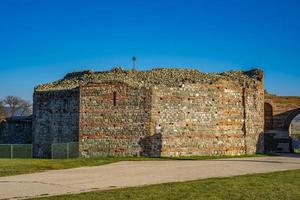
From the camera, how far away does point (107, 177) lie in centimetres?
1419

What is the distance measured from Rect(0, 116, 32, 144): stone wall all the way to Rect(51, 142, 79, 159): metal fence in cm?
475

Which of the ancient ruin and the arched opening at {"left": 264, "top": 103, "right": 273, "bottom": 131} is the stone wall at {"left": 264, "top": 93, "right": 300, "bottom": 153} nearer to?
the arched opening at {"left": 264, "top": 103, "right": 273, "bottom": 131}

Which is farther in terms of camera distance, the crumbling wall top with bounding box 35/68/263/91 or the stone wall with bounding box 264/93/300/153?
the stone wall with bounding box 264/93/300/153

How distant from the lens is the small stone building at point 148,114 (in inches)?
886

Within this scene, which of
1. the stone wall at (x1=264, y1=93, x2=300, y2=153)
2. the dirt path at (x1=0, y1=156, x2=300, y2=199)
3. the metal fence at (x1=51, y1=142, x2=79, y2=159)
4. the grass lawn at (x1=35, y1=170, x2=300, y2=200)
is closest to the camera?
the grass lawn at (x1=35, y1=170, x2=300, y2=200)

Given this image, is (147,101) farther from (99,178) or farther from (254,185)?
(254,185)

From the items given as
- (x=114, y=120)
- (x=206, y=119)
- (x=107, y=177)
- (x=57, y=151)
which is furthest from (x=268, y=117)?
(x=107, y=177)

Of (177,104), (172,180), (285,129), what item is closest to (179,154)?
(177,104)

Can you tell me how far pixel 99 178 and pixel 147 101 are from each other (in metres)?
9.03

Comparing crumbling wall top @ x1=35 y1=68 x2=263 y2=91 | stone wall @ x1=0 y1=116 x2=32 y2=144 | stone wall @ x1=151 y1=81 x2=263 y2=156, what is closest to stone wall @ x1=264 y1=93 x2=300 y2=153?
crumbling wall top @ x1=35 y1=68 x2=263 y2=91

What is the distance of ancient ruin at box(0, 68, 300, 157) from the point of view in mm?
22516

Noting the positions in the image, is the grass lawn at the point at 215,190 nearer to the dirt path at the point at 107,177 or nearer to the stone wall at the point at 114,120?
the dirt path at the point at 107,177

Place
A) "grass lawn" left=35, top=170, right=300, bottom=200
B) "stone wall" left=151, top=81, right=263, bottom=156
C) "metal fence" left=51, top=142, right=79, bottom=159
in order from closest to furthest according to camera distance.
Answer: "grass lawn" left=35, top=170, right=300, bottom=200, "metal fence" left=51, top=142, right=79, bottom=159, "stone wall" left=151, top=81, right=263, bottom=156

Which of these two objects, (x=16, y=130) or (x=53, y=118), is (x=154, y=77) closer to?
(x=53, y=118)
